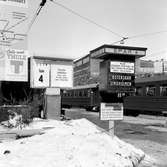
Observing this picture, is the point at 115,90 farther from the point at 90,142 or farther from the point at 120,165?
the point at 120,165

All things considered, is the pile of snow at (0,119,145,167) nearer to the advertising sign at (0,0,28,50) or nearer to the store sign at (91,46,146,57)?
the store sign at (91,46,146,57)

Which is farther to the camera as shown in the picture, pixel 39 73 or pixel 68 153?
pixel 39 73

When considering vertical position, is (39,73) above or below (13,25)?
below

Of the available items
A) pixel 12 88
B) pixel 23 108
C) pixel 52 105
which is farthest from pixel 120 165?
pixel 12 88

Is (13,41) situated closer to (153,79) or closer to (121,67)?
(121,67)

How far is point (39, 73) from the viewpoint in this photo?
14656mm

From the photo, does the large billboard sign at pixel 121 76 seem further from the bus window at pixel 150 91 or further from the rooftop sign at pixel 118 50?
the bus window at pixel 150 91

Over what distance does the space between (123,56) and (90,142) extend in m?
2.34

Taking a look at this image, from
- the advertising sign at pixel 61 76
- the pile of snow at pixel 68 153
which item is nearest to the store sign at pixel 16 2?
the advertising sign at pixel 61 76

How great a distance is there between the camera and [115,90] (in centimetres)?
802

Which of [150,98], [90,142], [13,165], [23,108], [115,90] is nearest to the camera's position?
[13,165]

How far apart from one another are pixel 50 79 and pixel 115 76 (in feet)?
23.5

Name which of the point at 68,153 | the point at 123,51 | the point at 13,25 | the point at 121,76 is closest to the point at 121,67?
the point at 121,76

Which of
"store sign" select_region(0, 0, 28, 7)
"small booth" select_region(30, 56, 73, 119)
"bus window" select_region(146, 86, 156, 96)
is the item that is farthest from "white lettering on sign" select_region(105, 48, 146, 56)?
"bus window" select_region(146, 86, 156, 96)
